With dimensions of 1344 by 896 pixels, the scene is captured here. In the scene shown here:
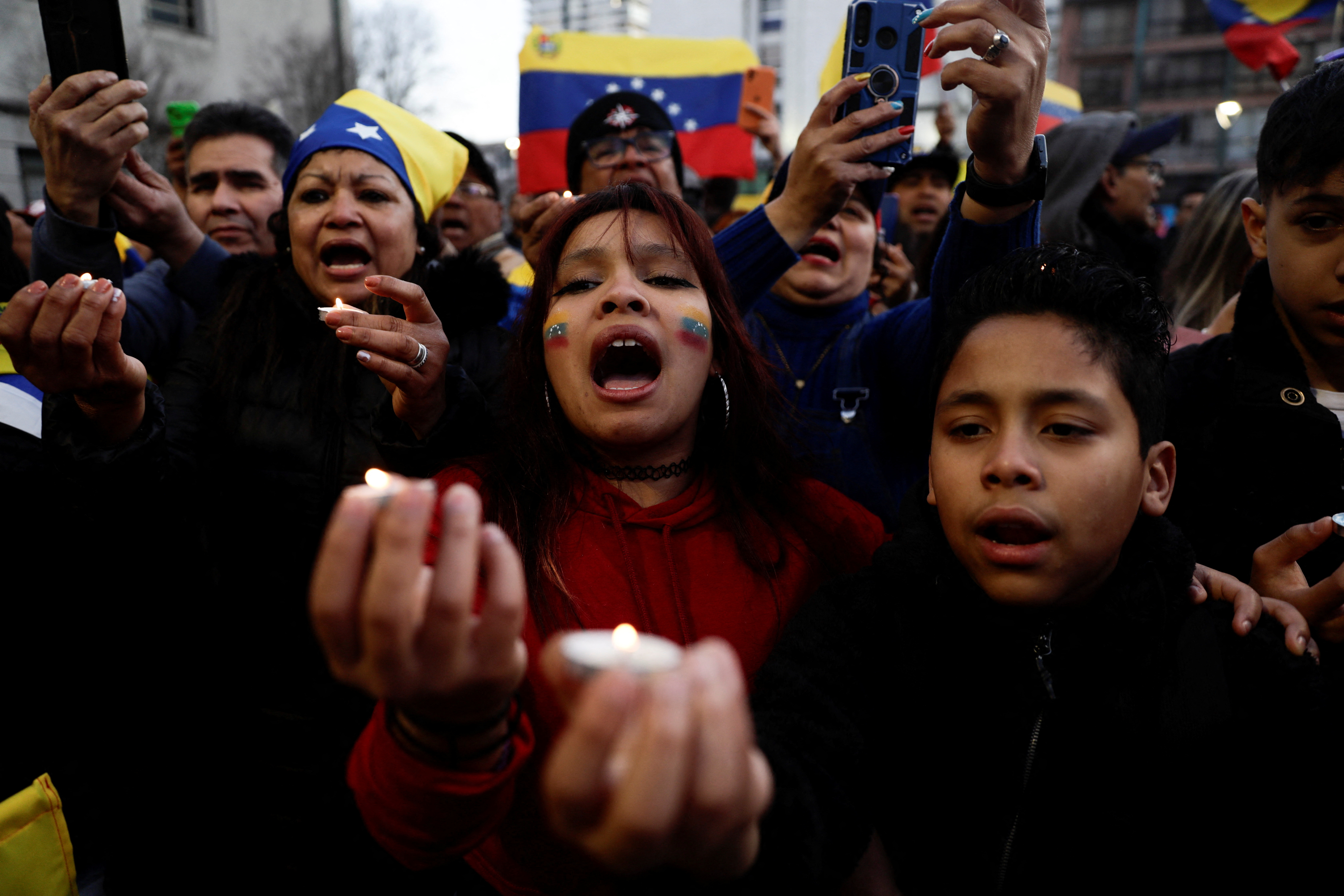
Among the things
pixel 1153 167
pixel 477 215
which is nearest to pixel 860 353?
pixel 477 215

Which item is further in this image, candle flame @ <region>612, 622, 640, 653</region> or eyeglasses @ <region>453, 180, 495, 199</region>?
eyeglasses @ <region>453, 180, 495, 199</region>

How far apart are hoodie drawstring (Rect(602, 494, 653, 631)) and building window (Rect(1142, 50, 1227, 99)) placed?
142ft

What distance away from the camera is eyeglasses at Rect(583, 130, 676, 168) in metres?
3.32

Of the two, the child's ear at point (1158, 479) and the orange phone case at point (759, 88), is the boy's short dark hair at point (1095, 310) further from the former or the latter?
the orange phone case at point (759, 88)

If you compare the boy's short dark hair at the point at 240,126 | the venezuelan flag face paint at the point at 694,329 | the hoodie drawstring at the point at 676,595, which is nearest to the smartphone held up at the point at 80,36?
the boy's short dark hair at the point at 240,126

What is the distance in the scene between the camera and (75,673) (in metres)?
1.86

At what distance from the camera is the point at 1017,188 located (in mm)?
1710

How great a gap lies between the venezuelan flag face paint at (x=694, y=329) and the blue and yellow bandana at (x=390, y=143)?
50.6 inches

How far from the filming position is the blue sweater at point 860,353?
1.84 meters

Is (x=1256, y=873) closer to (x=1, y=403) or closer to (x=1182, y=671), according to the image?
(x=1182, y=671)

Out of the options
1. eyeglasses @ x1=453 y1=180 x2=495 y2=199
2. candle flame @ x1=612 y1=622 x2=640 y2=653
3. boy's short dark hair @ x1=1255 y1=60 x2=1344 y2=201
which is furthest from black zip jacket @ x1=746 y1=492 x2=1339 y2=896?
eyeglasses @ x1=453 y1=180 x2=495 y2=199

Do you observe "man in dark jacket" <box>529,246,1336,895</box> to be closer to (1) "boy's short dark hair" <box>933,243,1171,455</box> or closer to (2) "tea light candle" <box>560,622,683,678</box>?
(1) "boy's short dark hair" <box>933,243,1171,455</box>

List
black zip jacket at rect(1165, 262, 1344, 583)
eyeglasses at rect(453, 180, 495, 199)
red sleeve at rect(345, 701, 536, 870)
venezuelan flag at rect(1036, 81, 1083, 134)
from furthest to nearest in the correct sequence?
1. venezuelan flag at rect(1036, 81, 1083, 134)
2. eyeglasses at rect(453, 180, 495, 199)
3. black zip jacket at rect(1165, 262, 1344, 583)
4. red sleeve at rect(345, 701, 536, 870)

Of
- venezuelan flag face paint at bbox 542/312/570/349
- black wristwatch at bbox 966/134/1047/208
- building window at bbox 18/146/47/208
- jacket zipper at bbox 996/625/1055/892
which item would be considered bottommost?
building window at bbox 18/146/47/208
